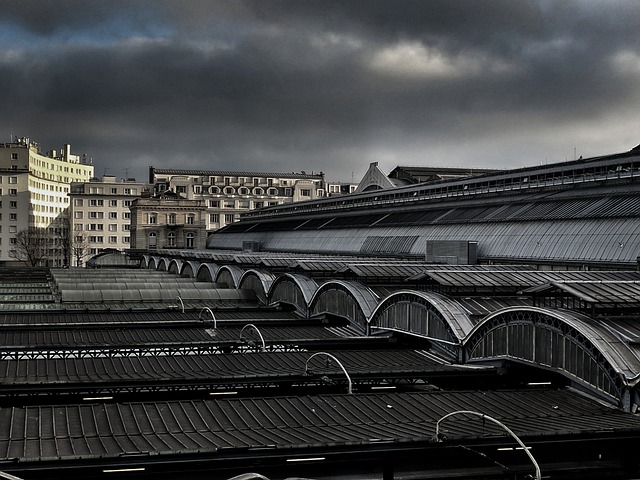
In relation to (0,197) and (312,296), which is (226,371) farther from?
(0,197)

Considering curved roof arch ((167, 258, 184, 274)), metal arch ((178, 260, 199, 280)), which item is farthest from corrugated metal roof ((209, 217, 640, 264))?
curved roof arch ((167, 258, 184, 274))

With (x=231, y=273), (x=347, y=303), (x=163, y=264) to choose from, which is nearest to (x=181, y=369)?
(x=347, y=303)

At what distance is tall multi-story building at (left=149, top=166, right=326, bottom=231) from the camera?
182125 millimetres

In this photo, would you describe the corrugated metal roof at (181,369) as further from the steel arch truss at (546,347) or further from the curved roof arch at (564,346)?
the curved roof arch at (564,346)

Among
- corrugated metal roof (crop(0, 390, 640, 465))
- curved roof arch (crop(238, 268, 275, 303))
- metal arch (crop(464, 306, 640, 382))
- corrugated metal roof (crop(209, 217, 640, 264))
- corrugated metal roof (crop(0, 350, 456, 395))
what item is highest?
corrugated metal roof (crop(209, 217, 640, 264))

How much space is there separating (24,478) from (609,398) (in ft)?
56.6

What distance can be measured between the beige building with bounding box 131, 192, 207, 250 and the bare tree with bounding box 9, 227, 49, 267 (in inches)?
943

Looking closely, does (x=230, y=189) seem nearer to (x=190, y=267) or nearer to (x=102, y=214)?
(x=102, y=214)

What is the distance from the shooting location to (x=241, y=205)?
7421 inches

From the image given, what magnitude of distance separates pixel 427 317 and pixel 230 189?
15475 centimetres

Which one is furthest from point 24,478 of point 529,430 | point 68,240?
point 68,240

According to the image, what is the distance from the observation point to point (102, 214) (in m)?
179

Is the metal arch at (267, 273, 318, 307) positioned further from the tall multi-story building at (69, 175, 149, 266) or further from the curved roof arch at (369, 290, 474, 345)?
the tall multi-story building at (69, 175, 149, 266)

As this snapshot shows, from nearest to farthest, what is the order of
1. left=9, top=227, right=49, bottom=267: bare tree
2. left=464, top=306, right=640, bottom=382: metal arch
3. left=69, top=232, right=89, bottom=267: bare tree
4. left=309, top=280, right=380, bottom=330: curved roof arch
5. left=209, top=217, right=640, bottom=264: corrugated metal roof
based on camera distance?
left=464, top=306, right=640, bottom=382: metal arch, left=309, top=280, right=380, bottom=330: curved roof arch, left=209, top=217, right=640, bottom=264: corrugated metal roof, left=9, top=227, right=49, bottom=267: bare tree, left=69, top=232, right=89, bottom=267: bare tree
